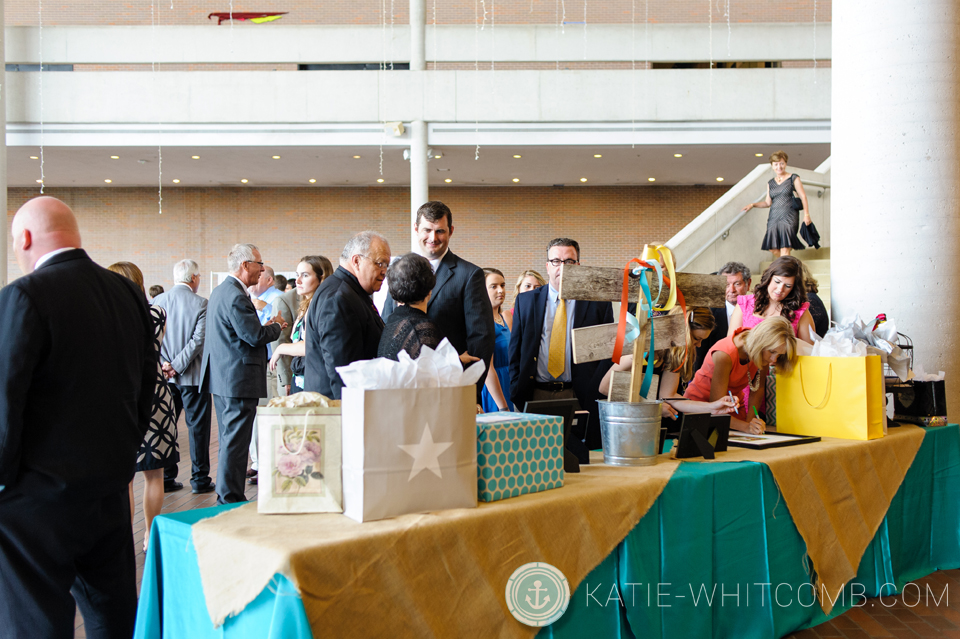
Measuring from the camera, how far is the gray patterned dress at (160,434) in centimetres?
368

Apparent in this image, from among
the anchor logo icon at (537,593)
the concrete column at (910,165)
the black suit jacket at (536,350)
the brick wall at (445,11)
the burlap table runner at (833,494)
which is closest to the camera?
the anchor logo icon at (537,593)

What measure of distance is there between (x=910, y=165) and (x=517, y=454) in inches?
120

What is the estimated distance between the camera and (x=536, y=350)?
3611 millimetres

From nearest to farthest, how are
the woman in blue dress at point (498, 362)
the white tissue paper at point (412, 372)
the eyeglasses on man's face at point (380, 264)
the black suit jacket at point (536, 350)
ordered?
the white tissue paper at point (412, 372)
the eyeglasses on man's face at point (380, 264)
the woman in blue dress at point (498, 362)
the black suit jacket at point (536, 350)

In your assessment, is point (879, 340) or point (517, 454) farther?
point (879, 340)

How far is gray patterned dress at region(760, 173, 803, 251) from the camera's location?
787 cm

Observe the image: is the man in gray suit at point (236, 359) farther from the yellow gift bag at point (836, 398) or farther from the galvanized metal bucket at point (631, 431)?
the yellow gift bag at point (836, 398)

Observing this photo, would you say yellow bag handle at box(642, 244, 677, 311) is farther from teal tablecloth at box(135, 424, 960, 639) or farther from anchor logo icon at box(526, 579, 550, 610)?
anchor logo icon at box(526, 579, 550, 610)

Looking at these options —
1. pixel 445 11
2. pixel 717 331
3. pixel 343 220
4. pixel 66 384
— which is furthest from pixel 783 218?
pixel 343 220

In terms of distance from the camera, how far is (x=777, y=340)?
3.01 meters

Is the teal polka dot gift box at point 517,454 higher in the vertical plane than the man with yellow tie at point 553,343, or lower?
lower

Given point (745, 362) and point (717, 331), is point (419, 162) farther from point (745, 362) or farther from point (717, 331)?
point (745, 362)

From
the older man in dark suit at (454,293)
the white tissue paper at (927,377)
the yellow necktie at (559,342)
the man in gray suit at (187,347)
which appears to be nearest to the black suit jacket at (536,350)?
the yellow necktie at (559,342)

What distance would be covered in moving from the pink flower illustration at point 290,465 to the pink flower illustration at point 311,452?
1 centimetres
